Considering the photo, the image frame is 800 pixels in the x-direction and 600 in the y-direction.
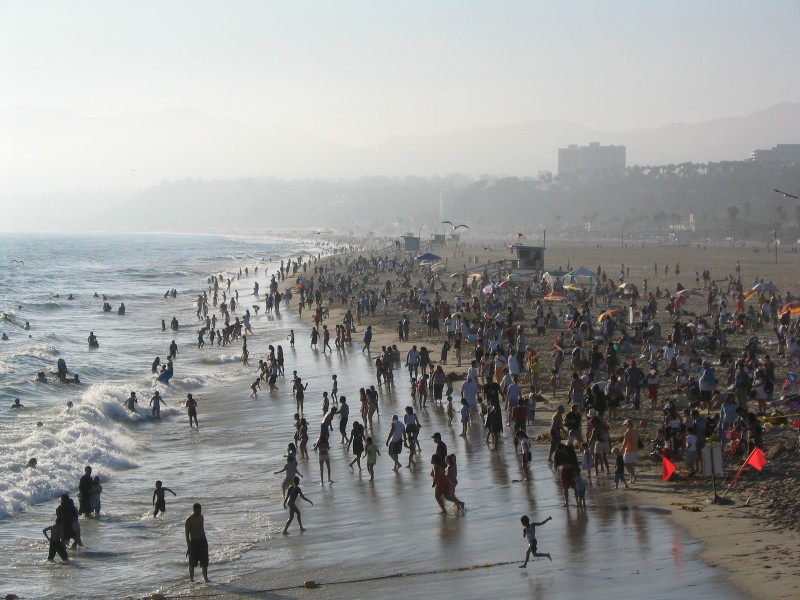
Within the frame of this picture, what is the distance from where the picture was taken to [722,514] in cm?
1077

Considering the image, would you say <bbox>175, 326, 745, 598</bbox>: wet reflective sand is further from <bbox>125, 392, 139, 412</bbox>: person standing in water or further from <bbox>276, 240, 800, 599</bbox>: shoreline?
<bbox>125, 392, 139, 412</bbox>: person standing in water

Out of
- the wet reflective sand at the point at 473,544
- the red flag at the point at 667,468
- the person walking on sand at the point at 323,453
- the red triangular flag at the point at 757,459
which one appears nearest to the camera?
the wet reflective sand at the point at 473,544

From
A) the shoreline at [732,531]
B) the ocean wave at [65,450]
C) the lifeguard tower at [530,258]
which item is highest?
the lifeguard tower at [530,258]

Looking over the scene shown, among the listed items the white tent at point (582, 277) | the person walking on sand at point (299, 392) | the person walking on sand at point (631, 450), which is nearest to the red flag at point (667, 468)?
the person walking on sand at point (631, 450)

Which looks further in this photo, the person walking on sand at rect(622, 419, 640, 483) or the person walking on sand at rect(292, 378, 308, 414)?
the person walking on sand at rect(292, 378, 308, 414)

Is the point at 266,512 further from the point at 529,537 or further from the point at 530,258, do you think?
the point at 530,258

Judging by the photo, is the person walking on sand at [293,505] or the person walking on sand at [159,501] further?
the person walking on sand at [159,501]

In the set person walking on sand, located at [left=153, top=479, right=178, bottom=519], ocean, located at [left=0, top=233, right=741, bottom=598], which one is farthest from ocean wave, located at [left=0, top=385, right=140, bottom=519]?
person walking on sand, located at [left=153, top=479, right=178, bottom=519]

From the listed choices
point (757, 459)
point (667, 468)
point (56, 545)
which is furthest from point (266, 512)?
point (757, 459)

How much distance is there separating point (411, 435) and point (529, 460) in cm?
209

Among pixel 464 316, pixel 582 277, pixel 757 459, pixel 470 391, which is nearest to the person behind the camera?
pixel 757 459

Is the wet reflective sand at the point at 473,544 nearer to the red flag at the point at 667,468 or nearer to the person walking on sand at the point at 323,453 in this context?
the person walking on sand at the point at 323,453

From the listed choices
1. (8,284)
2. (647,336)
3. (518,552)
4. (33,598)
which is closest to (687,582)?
(518,552)

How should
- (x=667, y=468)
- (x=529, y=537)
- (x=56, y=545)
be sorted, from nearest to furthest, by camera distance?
(x=529, y=537) < (x=56, y=545) < (x=667, y=468)
